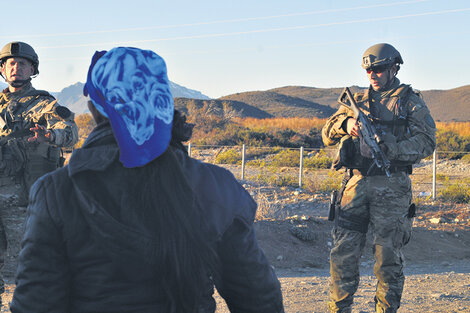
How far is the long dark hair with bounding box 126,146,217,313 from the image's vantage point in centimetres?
130

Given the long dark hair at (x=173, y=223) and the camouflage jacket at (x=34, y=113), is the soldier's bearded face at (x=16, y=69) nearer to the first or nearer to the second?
the camouflage jacket at (x=34, y=113)

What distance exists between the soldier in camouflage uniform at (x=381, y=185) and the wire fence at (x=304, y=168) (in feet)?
30.3

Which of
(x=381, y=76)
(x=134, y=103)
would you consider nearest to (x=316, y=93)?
(x=381, y=76)

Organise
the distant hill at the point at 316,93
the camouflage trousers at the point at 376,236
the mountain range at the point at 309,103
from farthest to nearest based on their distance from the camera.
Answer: the distant hill at the point at 316,93
the mountain range at the point at 309,103
the camouflage trousers at the point at 376,236

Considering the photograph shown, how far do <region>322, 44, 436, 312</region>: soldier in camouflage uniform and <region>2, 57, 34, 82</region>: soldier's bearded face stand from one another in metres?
2.81

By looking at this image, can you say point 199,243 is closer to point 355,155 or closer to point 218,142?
point 355,155

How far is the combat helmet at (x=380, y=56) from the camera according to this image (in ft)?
14.7

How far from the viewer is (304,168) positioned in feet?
60.8

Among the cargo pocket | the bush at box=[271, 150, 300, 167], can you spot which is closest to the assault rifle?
the cargo pocket

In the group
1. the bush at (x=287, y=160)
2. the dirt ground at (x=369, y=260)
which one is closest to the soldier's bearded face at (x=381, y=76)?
the dirt ground at (x=369, y=260)

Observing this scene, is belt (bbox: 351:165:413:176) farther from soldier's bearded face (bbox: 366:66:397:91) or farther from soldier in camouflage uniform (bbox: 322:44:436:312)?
soldier's bearded face (bbox: 366:66:397:91)

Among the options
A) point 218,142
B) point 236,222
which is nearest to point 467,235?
point 236,222

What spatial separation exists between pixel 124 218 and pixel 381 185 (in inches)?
136

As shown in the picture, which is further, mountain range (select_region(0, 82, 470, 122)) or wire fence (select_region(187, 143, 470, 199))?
mountain range (select_region(0, 82, 470, 122))
